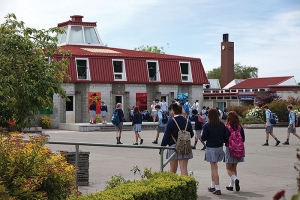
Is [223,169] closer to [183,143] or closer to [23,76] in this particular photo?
[183,143]

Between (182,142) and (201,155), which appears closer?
(182,142)

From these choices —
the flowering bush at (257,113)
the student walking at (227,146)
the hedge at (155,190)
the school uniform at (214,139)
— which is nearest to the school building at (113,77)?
the flowering bush at (257,113)

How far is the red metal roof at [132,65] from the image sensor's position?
46.8 metres

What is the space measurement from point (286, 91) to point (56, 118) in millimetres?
27685

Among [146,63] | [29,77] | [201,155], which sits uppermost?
[146,63]

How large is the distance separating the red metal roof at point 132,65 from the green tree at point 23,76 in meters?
26.7

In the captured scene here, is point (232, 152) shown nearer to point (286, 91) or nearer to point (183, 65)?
point (183, 65)

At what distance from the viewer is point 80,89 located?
46094 millimetres

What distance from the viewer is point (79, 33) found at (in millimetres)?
53375

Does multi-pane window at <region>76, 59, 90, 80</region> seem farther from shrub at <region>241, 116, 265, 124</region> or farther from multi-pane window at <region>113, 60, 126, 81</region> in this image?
shrub at <region>241, 116, 265, 124</region>

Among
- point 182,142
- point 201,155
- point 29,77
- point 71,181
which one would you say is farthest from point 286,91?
point 71,181

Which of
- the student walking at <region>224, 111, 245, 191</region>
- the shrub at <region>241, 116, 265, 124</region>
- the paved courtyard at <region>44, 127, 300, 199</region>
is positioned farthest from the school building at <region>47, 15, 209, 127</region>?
the student walking at <region>224, 111, 245, 191</region>

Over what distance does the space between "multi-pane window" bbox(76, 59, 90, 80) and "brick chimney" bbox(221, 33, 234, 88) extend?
59.2m

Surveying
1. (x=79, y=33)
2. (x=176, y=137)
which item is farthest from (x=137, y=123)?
(x=79, y=33)
